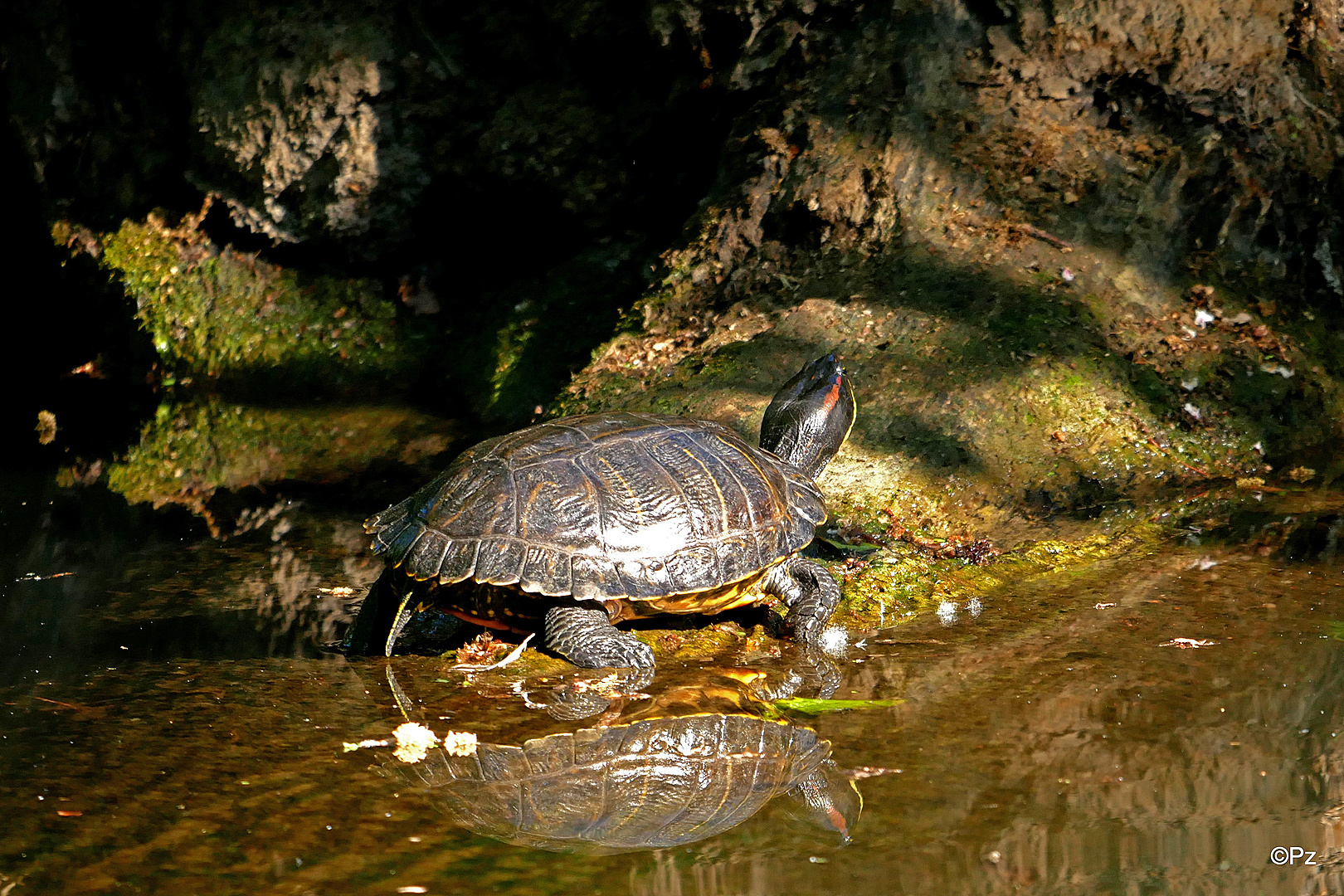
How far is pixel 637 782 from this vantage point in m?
3.32

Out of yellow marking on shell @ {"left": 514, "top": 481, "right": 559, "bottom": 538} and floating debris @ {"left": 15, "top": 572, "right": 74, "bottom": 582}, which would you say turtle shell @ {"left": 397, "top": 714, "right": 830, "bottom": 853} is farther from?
floating debris @ {"left": 15, "top": 572, "right": 74, "bottom": 582}

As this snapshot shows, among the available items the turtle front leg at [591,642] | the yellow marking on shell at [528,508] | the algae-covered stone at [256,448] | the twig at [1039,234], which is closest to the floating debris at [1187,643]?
the turtle front leg at [591,642]

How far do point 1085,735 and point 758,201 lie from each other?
5371mm

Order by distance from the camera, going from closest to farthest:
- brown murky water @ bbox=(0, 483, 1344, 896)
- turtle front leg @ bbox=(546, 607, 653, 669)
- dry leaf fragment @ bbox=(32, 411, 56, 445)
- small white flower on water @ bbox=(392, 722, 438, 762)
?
brown murky water @ bbox=(0, 483, 1344, 896)
small white flower on water @ bbox=(392, 722, 438, 762)
turtle front leg @ bbox=(546, 607, 653, 669)
dry leaf fragment @ bbox=(32, 411, 56, 445)

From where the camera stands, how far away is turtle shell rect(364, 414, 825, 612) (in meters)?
4.23

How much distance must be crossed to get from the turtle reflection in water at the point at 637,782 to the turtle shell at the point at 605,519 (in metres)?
0.72

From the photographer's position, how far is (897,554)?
5344mm

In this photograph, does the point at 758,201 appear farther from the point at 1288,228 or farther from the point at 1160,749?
the point at 1160,749

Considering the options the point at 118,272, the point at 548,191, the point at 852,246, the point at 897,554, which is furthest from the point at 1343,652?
the point at 118,272

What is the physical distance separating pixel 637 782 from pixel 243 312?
31.6 feet

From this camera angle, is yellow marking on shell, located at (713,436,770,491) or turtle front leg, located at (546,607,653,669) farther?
yellow marking on shell, located at (713,436,770,491)

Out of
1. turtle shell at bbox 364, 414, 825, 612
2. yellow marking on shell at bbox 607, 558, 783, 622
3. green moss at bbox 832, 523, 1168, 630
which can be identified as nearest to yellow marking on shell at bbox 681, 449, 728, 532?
turtle shell at bbox 364, 414, 825, 612

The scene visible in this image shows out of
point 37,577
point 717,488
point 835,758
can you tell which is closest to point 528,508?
point 717,488

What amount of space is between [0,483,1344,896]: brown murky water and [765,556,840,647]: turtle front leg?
259mm
